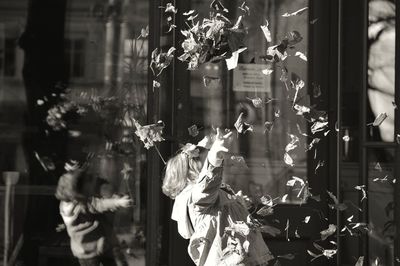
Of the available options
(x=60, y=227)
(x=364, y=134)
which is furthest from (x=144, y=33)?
(x=364, y=134)

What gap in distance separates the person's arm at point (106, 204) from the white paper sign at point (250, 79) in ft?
A: 3.37

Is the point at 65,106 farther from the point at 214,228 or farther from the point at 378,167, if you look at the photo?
the point at 378,167

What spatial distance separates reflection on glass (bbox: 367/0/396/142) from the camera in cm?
504

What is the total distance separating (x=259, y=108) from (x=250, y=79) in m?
0.20

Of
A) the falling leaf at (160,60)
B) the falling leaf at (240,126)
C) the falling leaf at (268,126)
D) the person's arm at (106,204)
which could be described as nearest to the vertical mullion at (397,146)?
the falling leaf at (268,126)

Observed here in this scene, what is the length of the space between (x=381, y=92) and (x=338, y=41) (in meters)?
0.42

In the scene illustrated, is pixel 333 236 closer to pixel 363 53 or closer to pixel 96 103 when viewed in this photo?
pixel 363 53

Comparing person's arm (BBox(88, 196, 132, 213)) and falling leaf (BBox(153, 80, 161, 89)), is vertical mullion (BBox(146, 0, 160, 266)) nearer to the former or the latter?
falling leaf (BBox(153, 80, 161, 89))

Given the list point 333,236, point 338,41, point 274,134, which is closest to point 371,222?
point 333,236

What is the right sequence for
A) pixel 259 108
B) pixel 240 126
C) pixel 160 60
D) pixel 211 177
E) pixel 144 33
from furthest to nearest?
1. pixel 259 108
2. pixel 144 33
3. pixel 160 60
4. pixel 240 126
5. pixel 211 177

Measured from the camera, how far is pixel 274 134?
5.09m

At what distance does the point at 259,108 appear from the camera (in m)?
5.07

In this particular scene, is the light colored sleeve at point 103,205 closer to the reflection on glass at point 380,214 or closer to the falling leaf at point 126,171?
the falling leaf at point 126,171

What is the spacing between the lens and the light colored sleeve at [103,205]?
17.1ft
